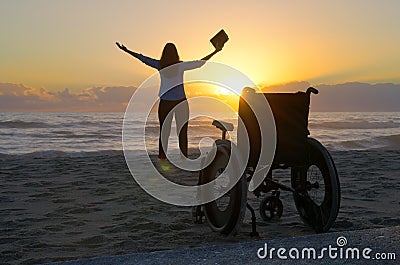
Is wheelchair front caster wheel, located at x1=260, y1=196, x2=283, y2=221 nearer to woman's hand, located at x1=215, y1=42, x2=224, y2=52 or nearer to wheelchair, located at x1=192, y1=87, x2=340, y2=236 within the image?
wheelchair, located at x1=192, y1=87, x2=340, y2=236

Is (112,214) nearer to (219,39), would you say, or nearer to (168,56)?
(219,39)

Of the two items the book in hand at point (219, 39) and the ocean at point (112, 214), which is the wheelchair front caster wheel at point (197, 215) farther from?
the book in hand at point (219, 39)

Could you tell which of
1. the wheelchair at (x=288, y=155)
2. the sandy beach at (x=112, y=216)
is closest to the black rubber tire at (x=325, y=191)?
the wheelchair at (x=288, y=155)

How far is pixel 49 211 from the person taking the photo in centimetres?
475

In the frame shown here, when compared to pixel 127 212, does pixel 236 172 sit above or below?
above

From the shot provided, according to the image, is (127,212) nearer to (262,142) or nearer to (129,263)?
(262,142)

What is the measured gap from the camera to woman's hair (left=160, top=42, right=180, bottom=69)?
6977 millimetres

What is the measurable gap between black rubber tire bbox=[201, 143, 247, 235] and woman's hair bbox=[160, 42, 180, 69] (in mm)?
3364

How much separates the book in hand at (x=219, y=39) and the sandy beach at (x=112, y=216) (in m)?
2.01

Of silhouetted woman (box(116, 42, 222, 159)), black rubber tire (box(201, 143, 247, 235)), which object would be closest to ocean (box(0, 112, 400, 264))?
black rubber tire (box(201, 143, 247, 235))

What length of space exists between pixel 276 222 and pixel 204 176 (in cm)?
91

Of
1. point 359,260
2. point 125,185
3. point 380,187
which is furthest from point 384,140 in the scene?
point 359,260

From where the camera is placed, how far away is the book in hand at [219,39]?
5612mm

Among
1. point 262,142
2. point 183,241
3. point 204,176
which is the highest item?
point 262,142
